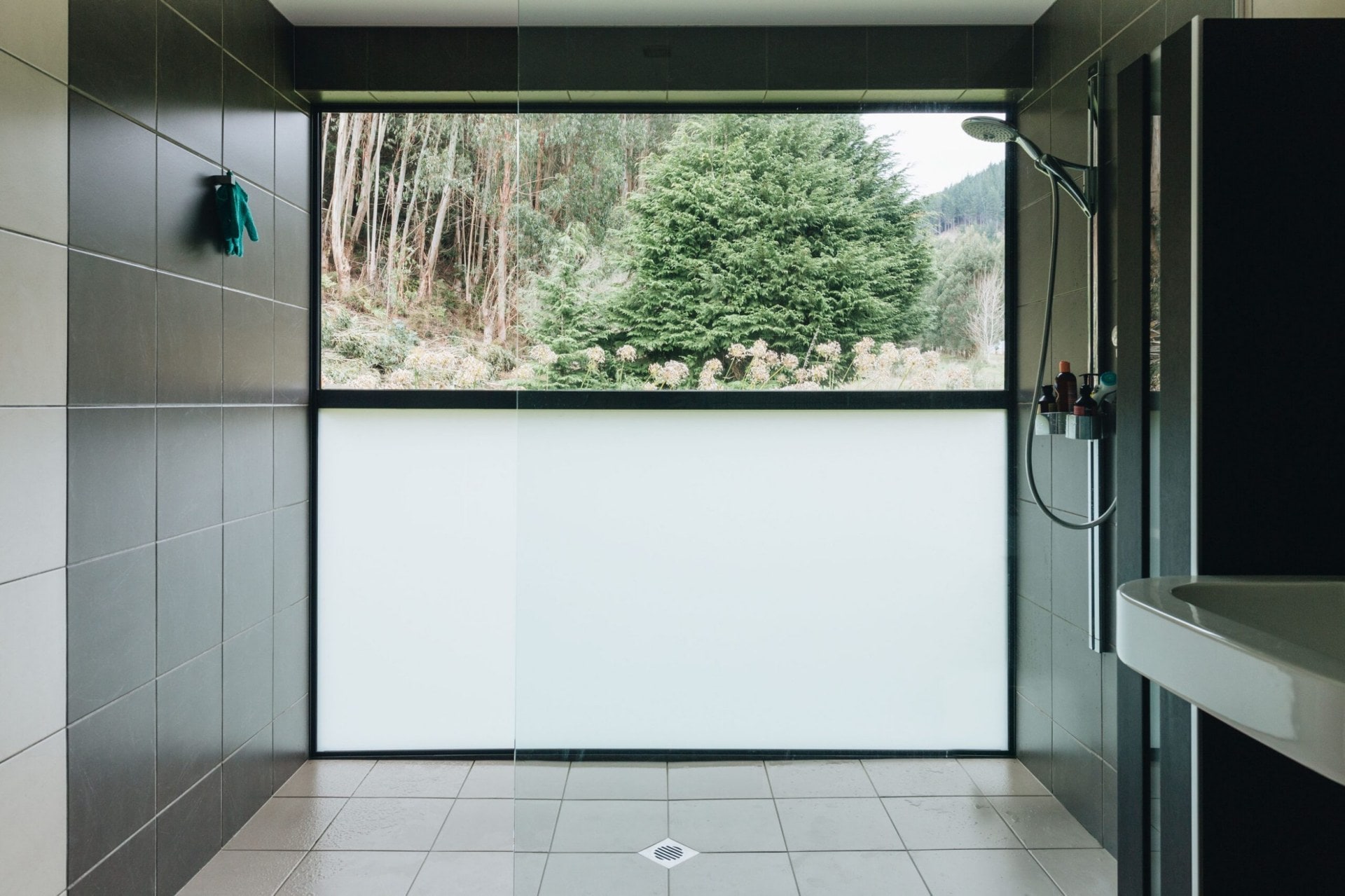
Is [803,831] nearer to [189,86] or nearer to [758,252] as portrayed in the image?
[758,252]

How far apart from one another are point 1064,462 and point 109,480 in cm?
211

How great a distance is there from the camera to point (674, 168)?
166 cm

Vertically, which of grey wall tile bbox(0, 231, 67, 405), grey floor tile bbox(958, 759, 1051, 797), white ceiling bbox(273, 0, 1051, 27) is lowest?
grey floor tile bbox(958, 759, 1051, 797)

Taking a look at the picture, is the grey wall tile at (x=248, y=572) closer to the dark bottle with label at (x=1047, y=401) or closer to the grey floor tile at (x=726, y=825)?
the grey floor tile at (x=726, y=825)

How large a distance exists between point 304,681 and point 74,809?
48.4 inches

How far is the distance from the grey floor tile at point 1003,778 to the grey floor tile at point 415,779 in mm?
1801

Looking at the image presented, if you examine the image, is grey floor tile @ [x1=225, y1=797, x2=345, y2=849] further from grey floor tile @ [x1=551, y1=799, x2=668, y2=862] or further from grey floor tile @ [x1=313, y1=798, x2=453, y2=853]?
grey floor tile @ [x1=551, y1=799, x2=668, y2=862]

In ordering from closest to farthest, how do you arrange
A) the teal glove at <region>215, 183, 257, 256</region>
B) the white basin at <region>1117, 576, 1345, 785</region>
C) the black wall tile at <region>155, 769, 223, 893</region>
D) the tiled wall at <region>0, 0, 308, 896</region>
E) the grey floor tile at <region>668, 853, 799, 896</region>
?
the white basin at <region>1117, 576, 1345, 785</region> → the grey floor tile at <region>668, 853, 799, 896</region> → the tiled wall at <region>0, 0, 308, 896</region> → the black wall tile at <region>155, 769, 223, 893</region> → the teal glove at <region>215, 183, 257, 256</region>

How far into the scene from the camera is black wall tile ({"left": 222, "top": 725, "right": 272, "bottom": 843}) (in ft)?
8.23

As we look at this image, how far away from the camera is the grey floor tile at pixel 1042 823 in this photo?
166 cm

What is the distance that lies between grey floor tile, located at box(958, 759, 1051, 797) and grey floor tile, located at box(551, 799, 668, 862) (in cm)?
61

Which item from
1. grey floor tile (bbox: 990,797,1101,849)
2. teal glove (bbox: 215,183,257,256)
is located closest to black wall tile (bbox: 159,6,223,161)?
teal glove (bbox: 215,183,257,256)

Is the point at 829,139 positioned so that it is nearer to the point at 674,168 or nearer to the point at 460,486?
the point at 674,168

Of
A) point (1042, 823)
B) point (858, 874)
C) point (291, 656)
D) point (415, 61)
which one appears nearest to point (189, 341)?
point (291, 656)
